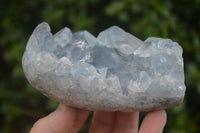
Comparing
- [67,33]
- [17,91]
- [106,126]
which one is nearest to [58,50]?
[67,33]

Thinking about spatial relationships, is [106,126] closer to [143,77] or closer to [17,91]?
[143,77]

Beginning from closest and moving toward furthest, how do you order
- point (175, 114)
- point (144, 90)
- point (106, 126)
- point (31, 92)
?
point (144, 90), point (106, 126), point (175, 114), point (31, 92)

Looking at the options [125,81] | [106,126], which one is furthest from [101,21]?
[125,81]

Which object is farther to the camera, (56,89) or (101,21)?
(101,21)

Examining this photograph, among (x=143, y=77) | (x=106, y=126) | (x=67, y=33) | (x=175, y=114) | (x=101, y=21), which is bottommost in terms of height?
(x=175, y=114)

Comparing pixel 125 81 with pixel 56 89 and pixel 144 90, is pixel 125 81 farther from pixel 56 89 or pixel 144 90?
pixel 56 89

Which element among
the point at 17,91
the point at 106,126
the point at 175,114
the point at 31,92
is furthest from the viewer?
the point at 17,91

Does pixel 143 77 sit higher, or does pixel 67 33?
pixel 67 33
